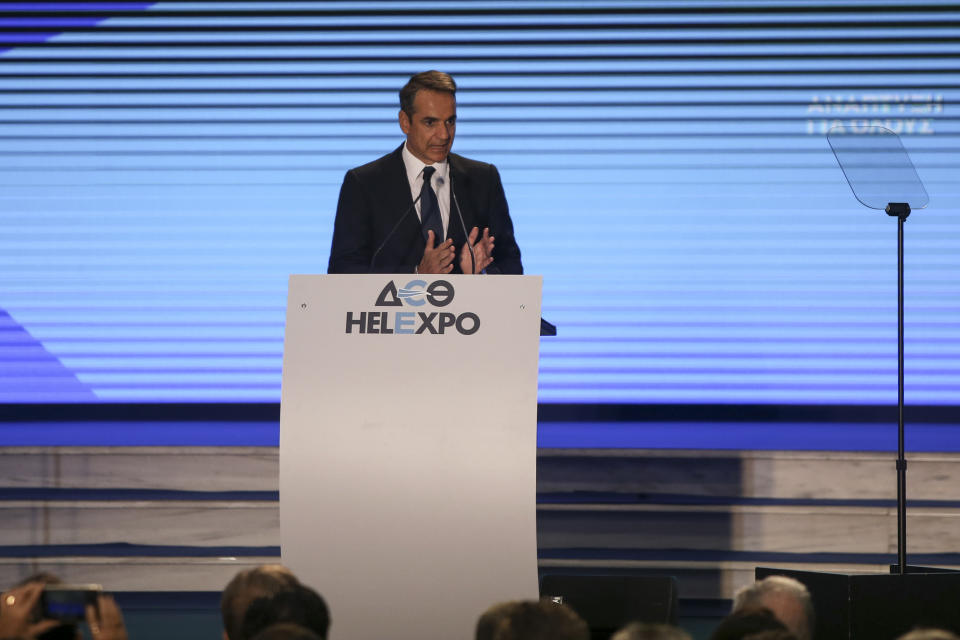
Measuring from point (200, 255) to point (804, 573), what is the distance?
3.59m

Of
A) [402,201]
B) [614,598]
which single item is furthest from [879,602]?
[402,201]

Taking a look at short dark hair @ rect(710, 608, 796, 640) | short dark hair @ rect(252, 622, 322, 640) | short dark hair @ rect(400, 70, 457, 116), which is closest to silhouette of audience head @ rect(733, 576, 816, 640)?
short dark hair @ rect(710, 608, 796, 640)

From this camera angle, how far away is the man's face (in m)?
3.12

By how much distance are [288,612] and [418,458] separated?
75 cm

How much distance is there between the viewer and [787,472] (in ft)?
14.2

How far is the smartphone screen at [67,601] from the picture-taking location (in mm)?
2039

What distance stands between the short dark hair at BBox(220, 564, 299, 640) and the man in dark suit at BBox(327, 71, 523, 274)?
1225 millimetres

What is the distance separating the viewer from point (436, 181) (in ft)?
10.5

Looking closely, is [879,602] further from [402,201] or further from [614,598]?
[402,201]

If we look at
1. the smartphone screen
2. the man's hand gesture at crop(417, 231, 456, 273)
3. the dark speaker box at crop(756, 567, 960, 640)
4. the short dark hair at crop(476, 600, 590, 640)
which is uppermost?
the man's hand gesture at crop(417, 231, 456, 273)

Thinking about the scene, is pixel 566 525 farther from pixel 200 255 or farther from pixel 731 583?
pixel 200 255

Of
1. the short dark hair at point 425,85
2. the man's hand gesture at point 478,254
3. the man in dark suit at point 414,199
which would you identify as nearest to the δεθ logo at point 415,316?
the man's hand gesture at point 478,254

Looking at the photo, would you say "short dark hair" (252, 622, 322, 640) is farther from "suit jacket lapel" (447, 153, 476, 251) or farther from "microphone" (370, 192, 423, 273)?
"suit jacket lapel" (447, 153, 476, 251)

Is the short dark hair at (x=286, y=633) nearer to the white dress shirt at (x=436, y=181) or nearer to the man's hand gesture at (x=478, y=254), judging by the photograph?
the man's hand gesture at (x=478, y=254)
